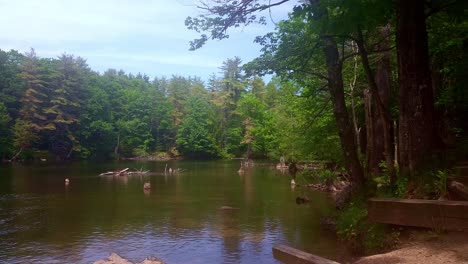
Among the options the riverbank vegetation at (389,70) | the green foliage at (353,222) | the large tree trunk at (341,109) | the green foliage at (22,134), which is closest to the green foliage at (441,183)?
the riverbank vegetation at (389,70)

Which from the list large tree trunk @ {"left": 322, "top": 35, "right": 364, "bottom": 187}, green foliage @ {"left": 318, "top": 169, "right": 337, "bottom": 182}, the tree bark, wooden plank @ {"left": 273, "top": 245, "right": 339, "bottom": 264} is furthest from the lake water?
the tree bark

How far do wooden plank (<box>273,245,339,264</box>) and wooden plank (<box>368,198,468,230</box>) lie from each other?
1551 mm

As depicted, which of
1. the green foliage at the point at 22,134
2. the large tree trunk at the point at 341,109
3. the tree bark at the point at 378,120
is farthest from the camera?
the green foliage at the point at 22,134

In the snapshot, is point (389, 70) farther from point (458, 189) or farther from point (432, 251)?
point (432, 251)

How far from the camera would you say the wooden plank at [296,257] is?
738 centimetres

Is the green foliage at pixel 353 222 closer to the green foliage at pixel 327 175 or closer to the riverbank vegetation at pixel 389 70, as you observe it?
the riverbank vegetation at pixel 389 70

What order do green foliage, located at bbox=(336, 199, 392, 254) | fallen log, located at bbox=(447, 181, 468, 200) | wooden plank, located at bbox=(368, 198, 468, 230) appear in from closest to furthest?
wooden plank, located at bbox=(368, 198, 468, 230)
fallen log, located at bbox=(447, 181, 468, 200)
green foliage, located at bbox=(336, 199, 392, 254)

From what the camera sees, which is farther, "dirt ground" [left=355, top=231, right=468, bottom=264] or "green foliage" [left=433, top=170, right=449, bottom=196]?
"green foliage" [left=433, top=170, right=449, bottom=196]

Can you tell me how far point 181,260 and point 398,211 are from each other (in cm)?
636

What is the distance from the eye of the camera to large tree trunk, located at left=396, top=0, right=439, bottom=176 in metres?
8.88

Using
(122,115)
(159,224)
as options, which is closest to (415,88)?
(159,224)

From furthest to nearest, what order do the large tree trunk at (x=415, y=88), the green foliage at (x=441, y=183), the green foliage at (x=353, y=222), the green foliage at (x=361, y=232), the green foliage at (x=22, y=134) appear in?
the green foliage at (x=22, y=134) < the green foliage at (x=353, y=222) < the large tree trunk at (x=415, y=88) < the green foliage at (x=361, y=232) < the green foliage at (x=441, y=183)

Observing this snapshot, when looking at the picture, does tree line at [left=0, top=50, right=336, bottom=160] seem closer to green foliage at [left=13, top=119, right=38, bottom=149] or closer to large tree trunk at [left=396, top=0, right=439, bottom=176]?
green foliage at [left=13, top=119, right=38, bottom=149]

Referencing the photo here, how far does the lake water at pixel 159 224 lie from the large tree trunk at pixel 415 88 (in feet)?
12.9
